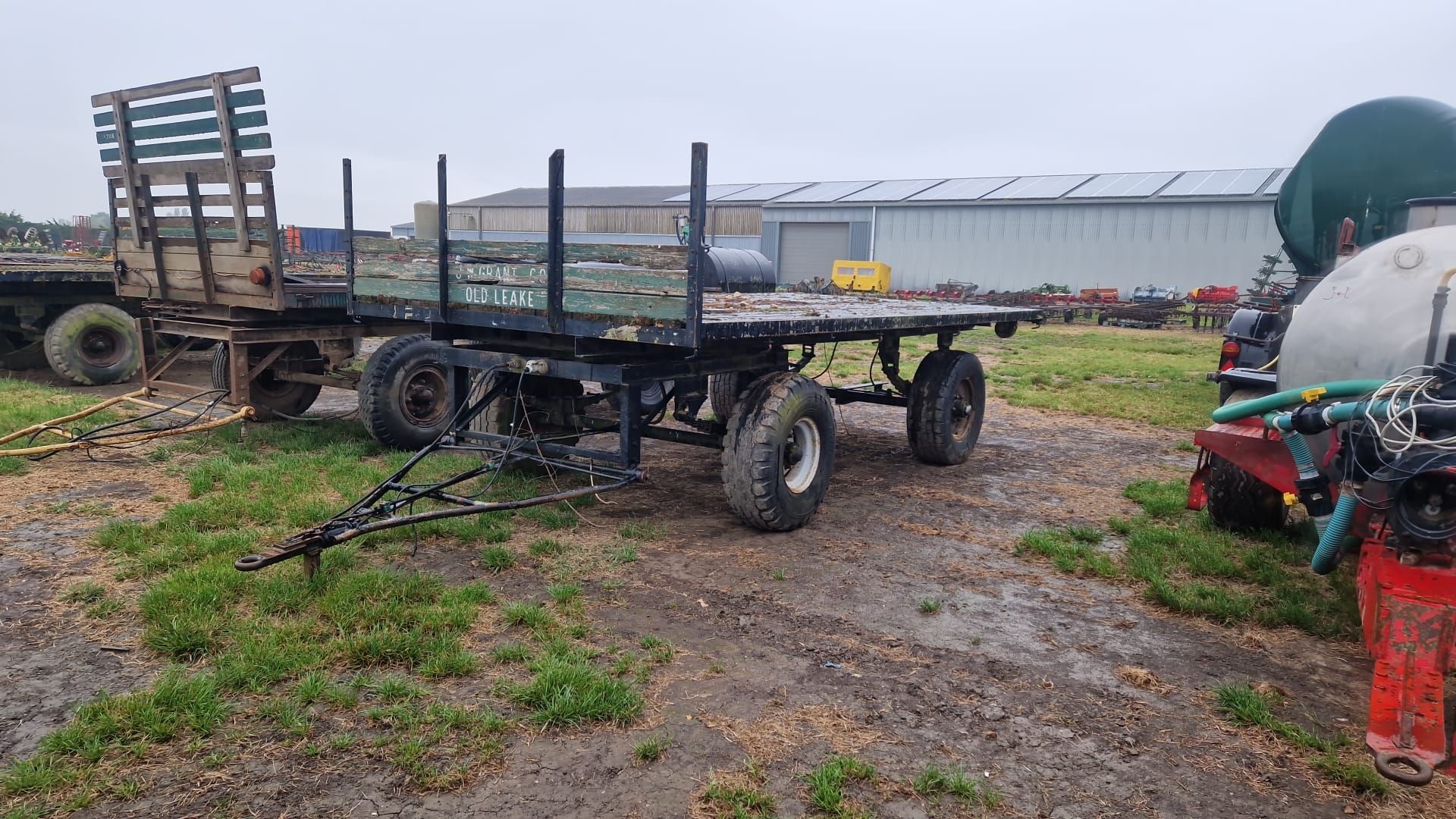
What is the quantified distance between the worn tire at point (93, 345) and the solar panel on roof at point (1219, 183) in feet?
111

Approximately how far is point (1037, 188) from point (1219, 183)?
22.6ft

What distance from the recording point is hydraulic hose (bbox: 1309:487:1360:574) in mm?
3213

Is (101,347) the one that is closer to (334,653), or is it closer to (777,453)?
(334,653)

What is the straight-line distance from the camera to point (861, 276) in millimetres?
33938

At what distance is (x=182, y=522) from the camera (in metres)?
5.26

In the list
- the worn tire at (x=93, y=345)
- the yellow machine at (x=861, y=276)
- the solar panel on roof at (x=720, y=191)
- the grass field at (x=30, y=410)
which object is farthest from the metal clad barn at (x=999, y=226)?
the grass field at (x=30, y=410)

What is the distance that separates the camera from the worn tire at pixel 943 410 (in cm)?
768


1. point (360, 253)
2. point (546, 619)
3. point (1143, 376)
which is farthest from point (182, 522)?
point (1143, 376)

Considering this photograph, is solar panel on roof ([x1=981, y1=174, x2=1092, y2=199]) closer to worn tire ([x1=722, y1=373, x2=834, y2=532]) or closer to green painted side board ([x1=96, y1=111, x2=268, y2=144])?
worn tire ([x1=722, y1=373, x2=834, y2=532])

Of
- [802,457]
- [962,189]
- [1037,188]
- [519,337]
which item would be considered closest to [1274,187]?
[1037,188]

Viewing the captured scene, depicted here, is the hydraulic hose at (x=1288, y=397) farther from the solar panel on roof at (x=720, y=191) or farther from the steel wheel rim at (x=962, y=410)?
the solar panel on roof at (x=720, y=191)

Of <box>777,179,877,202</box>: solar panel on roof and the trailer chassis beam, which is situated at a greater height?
<box>777,179,877,202</box>: solar panel on roof

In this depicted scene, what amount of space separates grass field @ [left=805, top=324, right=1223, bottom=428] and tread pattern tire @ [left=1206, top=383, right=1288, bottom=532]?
3537 millimetres

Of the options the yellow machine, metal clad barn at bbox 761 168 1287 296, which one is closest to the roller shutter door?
metal clad barn at bbox 761 168 1287 296
